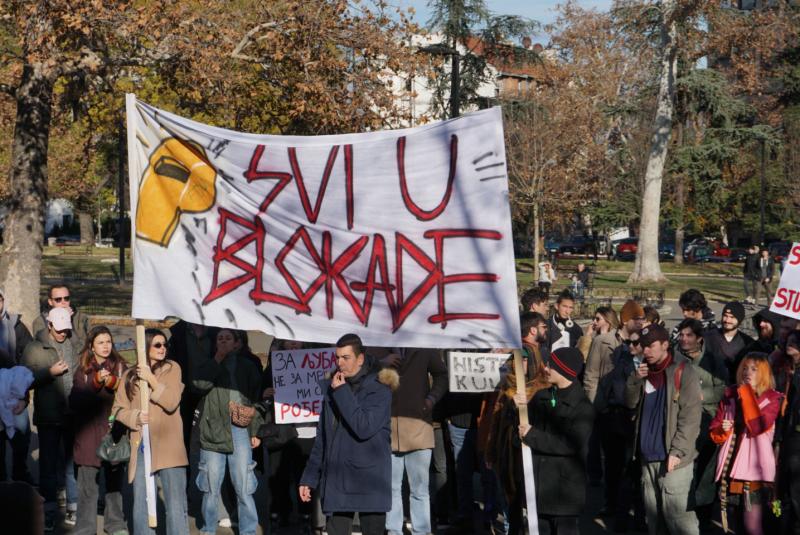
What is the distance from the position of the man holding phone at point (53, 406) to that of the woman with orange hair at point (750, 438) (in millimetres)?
4946

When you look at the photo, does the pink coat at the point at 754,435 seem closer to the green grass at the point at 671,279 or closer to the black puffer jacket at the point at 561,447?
the black puffer jacket at the point at 561,447

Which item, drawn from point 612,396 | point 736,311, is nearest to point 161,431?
point 612,396

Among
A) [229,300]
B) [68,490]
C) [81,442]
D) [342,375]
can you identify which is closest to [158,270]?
[229,300]

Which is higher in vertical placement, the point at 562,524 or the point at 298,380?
the point at 298,380

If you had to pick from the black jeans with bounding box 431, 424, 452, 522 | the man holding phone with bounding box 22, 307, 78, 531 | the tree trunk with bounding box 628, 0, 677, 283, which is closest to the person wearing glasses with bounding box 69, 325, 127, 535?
the man holding phone with bounding box 22, 307, 78, 531

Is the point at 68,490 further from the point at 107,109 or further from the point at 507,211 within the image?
the point at 107,109

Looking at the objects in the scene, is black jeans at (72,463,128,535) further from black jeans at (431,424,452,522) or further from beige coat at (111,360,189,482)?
black jeans at (431,424,452,522)

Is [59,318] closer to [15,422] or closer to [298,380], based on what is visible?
[15,422]

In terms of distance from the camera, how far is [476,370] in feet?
24.2

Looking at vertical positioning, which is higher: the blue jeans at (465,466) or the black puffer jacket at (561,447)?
the black puffer jacket at (561,447)

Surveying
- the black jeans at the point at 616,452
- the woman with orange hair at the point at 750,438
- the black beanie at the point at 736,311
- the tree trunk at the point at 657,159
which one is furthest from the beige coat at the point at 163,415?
the tree trunk at the point at 657,159

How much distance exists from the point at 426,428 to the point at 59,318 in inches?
125

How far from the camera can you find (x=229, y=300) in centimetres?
695

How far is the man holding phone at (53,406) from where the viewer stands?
9.10 metres
